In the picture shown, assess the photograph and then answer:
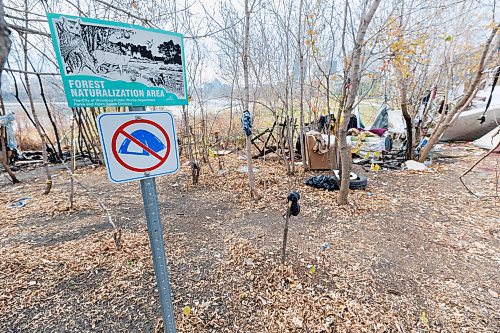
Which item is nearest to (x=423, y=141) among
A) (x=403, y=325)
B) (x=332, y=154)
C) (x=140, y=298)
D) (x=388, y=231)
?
(x=332, y=154)

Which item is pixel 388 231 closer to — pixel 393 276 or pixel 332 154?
pixel 393 276

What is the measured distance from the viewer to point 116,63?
2.64ft

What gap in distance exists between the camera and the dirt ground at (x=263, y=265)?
167cm

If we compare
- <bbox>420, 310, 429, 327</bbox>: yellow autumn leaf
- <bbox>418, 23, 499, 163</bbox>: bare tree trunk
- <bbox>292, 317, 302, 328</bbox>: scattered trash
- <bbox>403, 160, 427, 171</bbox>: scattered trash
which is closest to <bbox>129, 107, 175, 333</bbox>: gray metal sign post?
<bbox>292, 317, 302, 328</bbox>: scattered trash

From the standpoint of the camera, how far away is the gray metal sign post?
37.1 inches

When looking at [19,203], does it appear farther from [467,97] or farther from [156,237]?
[467,97]

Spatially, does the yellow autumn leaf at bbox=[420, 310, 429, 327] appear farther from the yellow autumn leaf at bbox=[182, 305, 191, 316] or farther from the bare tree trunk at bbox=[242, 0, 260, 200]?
the bare tree trunk at bbox=[242, 0, 260, 200]

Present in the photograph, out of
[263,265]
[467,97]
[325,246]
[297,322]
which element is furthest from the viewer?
[467,97]

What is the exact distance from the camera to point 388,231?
2.74 metres

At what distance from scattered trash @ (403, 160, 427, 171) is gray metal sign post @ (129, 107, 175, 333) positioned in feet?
17.9

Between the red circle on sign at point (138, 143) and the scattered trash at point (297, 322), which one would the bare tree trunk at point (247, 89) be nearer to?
the scattered trash at point (297, 322)

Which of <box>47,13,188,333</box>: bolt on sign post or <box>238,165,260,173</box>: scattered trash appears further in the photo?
<box>238,165,260,173</box>: scattered trash

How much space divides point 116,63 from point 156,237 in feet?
2.22

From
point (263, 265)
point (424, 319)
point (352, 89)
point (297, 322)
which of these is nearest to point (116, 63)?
point (297, 322)
